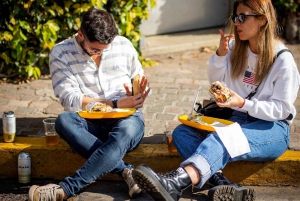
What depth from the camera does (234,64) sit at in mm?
4570

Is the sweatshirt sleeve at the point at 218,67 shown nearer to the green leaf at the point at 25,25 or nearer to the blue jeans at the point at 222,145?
the blue jeans at the point at 222,145

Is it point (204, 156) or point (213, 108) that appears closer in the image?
point (204, 156)

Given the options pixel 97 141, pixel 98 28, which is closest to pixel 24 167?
pixel 97 141

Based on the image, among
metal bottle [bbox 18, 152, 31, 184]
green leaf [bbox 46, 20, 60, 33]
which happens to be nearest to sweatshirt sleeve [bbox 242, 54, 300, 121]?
metal bottle [bbox 18, 152, 31, 184]

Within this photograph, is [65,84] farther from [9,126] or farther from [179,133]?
[179,133]

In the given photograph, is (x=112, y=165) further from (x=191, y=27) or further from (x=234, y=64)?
(x=191, y=27)

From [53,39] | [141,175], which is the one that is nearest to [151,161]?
[141,175]

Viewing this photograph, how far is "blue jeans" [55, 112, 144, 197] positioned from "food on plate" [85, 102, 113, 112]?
10 cm

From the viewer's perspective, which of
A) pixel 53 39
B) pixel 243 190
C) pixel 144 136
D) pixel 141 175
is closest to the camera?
pixel 141 175

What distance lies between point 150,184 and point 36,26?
310cm

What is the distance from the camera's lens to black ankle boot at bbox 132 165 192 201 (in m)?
3.96

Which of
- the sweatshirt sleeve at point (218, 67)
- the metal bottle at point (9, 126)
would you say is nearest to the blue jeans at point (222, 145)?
the sweatshirt sleeve at point (218, 67)

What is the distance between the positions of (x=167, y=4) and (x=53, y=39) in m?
2.04

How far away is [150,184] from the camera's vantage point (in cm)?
395
